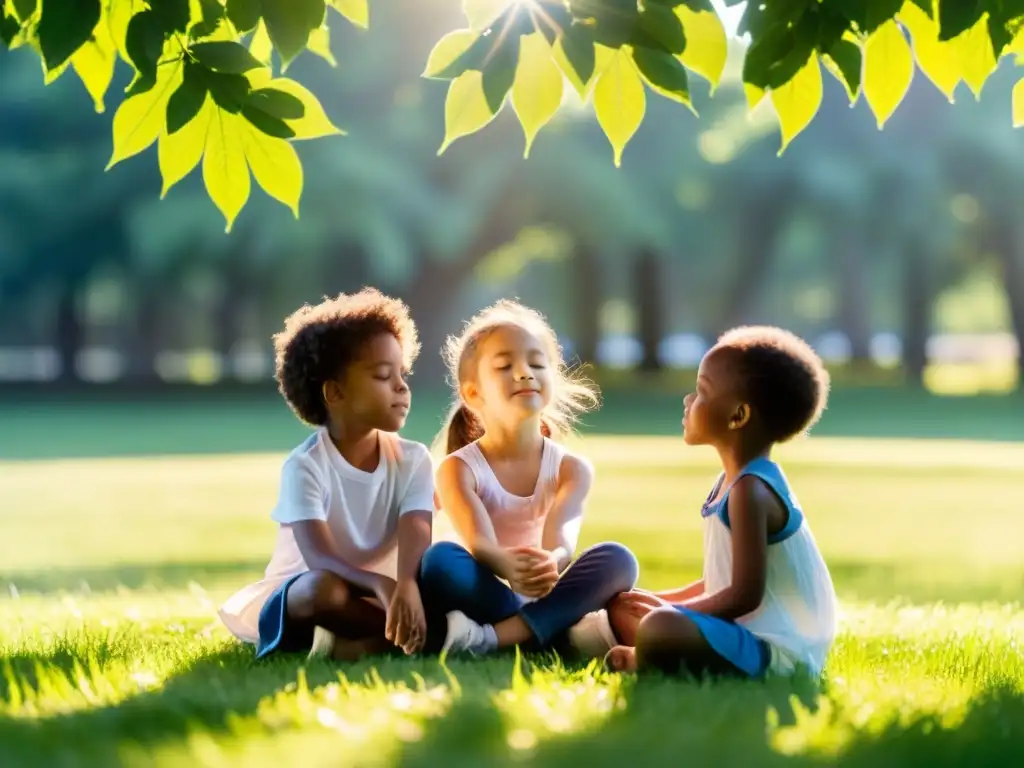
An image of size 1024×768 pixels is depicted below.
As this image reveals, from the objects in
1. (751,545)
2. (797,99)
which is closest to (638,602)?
(751,545)

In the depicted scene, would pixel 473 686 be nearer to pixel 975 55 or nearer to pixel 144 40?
pixel 144 40

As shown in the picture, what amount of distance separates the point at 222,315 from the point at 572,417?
3986 centimetres

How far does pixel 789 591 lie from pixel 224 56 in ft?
6.72

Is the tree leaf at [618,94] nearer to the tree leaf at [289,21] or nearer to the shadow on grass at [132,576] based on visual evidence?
the tree leaf at [289,21]

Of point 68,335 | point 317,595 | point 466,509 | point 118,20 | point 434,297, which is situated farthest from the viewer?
point 68,335

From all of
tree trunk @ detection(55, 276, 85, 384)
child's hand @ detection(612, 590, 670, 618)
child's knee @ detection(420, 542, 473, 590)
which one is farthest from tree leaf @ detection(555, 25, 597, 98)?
tree trunk @ detection(55, 276, 85, 384)

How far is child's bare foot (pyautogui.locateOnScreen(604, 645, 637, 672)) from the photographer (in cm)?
407

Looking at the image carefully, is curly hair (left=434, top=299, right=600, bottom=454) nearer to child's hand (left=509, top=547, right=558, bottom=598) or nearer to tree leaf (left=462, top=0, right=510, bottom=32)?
child's hand (left=509, top=547, right=558, bottom=598)

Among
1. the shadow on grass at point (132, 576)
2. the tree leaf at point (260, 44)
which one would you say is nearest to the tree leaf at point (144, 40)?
the tree leaf at point (260, 44)

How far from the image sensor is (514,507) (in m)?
4.65

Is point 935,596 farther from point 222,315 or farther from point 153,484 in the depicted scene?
point 222,315

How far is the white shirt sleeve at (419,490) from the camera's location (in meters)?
Result: 4.52

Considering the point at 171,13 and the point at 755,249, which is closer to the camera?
the point at 171,13

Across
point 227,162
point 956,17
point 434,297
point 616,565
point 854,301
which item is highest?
point 956,17
